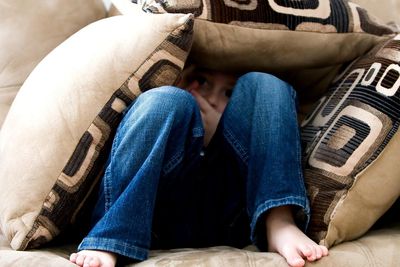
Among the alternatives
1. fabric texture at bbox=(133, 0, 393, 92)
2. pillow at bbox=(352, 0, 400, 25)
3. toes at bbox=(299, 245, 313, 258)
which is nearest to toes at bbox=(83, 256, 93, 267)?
→ toes at bbox=(299, 245, 313, 258)

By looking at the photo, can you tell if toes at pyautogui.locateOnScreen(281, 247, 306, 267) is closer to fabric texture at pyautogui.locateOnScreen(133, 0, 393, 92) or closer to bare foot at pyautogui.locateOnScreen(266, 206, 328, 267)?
bare foot at pyautogui.locateOnScreen(266, 206, 328, 267)

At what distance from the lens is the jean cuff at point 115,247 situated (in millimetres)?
756

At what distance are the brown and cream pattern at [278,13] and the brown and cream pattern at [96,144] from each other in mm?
68

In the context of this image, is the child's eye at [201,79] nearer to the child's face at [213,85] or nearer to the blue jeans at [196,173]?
the child's face at [213,85]

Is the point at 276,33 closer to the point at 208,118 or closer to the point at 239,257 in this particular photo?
the point at 208,118

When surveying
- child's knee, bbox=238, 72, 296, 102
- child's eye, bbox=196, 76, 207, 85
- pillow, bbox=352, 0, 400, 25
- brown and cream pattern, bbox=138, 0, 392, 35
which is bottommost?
child's eye, bbox=196, 76, 207, 85

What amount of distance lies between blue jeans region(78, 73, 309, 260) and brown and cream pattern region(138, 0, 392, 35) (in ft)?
0.39

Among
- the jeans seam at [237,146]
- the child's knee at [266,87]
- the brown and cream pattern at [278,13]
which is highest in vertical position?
the brown and cream pattern at [278,13]

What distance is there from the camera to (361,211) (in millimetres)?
827

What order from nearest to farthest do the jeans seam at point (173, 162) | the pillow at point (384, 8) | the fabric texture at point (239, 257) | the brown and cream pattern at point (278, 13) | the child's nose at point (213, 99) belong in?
1. the fabric texture at point (239, 257)
2. the jeans seam at point (173, 162)
3. the brown and cream pattern at point (278, 13)
4. the child's nose at point (213, 99)
5. the pillow at point (384, 8)

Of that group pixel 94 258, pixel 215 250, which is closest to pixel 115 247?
pixel 94 258

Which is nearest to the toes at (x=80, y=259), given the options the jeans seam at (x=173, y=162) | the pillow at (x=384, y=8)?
the jeans seam at (x=173, y=162)

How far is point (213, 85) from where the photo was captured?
1.06 m

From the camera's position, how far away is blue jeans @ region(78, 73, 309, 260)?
0.78 m
